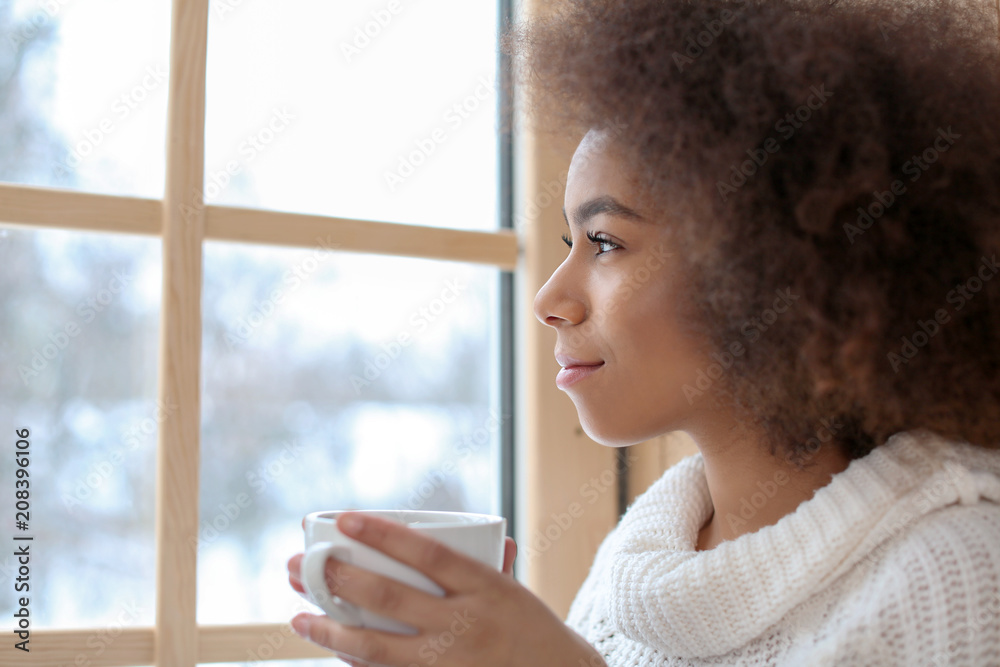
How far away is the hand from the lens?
0.57 meters

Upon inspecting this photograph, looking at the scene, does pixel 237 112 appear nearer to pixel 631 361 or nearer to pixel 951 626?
pixel 631 361

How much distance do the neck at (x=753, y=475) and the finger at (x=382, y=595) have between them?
0.39 metres

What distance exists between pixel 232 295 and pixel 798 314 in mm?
703

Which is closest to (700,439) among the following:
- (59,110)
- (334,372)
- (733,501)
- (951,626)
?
(733,501)

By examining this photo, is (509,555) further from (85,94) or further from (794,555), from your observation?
(85,94)

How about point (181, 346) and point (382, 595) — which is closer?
point (382, 595)

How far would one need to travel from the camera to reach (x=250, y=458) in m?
1.09

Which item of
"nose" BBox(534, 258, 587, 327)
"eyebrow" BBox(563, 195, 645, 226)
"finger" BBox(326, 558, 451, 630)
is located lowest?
"finger" BBox(326, 558, 451, 630)

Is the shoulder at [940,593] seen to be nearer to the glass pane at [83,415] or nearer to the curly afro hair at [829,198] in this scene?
the curly afro hair at [829,198]

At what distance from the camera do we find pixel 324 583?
22.2 inches

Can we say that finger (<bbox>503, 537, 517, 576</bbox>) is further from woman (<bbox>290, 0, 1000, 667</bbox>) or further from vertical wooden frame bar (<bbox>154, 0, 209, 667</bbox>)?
vertical wooden frame bar (<bbox>154, 0, 209, 667</bbox>)

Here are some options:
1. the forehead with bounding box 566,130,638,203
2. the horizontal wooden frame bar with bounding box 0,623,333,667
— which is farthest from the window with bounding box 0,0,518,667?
the forehead with bounding box 566,130,638,203

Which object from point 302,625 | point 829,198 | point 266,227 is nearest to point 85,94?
point 266,227

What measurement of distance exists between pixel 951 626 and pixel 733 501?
0.86 ft
